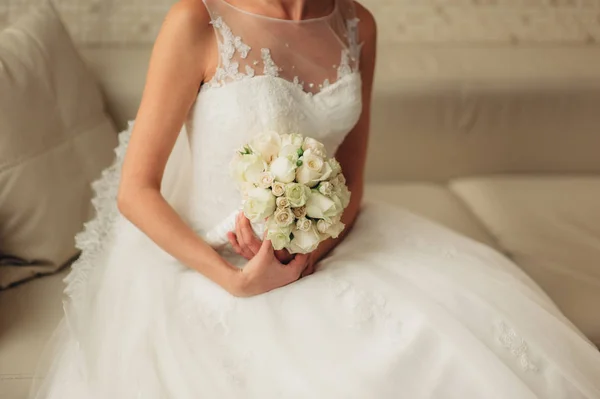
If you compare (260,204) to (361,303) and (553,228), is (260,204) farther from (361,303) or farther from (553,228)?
(553,228)

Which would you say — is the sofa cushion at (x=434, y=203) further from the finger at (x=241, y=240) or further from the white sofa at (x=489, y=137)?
the finger at (x=241, y=240)

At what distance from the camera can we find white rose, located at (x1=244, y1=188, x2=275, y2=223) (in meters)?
1.05

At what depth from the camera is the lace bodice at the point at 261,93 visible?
1303 millimetres

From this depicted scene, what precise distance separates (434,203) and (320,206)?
1.09 metres

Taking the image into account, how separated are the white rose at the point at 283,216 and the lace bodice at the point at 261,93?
11.3 inches

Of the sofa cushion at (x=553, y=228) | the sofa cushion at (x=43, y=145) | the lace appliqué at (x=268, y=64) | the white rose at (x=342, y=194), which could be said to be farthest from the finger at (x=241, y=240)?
the sofa cushion at (x=553, y=228)

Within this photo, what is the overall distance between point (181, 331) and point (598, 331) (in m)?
1.01

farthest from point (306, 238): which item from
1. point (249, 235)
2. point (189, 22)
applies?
point (189, 22)

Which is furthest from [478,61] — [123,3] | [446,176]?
[123,3]

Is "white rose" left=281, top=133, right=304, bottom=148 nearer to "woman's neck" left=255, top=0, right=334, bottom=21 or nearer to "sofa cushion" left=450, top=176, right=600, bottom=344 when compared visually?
"woman's neck" left=255, top=0, right=334, bottom=21

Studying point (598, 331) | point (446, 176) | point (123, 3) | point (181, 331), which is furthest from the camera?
point (446, 176)

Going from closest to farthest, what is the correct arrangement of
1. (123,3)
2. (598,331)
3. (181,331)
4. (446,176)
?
(181,331)
(598,331)
(123,3)
(446,176)

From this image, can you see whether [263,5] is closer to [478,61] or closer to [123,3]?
[123,3]

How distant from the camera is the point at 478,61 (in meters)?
2.26
